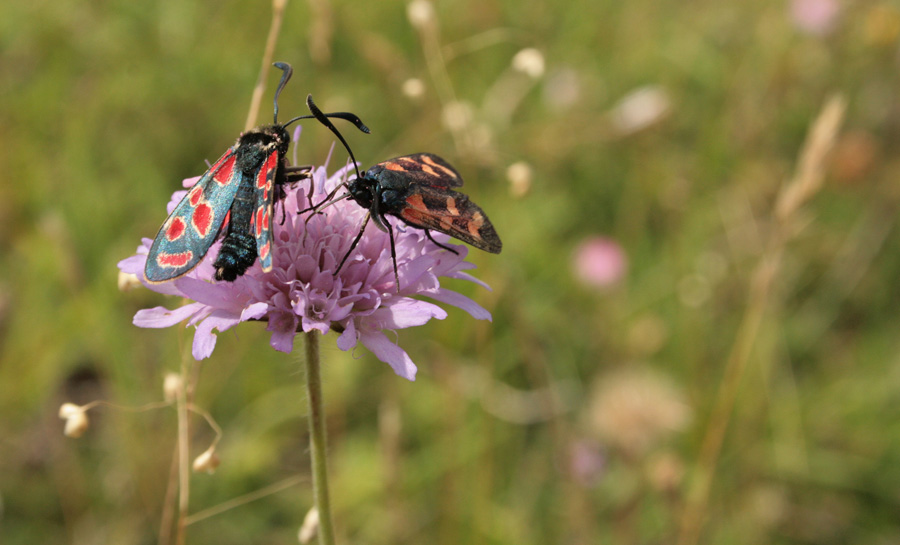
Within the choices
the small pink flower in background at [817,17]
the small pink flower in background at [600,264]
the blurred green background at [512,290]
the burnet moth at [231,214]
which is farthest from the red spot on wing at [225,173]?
the small pink flower in background at [817,17]

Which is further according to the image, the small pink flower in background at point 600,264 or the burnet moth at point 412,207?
the small pink flower in background at point 600,264

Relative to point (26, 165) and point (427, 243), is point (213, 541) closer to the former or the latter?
point (427, 243)

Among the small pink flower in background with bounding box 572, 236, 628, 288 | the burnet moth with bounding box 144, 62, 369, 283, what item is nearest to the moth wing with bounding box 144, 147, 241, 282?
the burnet moth with bounding box 144, 62, 369, 283

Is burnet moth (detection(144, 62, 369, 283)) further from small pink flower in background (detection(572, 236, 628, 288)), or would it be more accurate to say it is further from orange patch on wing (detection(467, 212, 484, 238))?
small pink flower in background (detection(572, 236, 628, 288))

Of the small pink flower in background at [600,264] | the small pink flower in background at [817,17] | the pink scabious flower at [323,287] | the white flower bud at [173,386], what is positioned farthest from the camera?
the small pink flower in background at [817,17]

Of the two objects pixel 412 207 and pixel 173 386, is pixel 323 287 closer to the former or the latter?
pixel 412 207

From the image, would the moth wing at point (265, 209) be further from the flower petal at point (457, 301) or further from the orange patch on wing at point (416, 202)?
the flower petal at point (457, 301)

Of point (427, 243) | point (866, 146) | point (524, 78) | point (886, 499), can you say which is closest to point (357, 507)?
point (427, 243)
